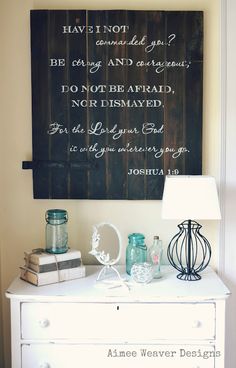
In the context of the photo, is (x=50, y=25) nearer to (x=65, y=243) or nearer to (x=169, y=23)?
(x=169, y=23)

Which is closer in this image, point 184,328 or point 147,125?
point 184,328

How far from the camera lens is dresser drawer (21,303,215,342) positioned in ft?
6.72

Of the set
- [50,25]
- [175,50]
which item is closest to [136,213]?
[175,50]

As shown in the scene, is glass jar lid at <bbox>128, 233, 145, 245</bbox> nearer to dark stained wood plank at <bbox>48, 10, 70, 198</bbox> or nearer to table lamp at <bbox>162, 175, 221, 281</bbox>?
table lamp at <bbox>162, 175, 221, 281</bbox>

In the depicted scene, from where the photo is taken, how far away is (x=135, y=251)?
2.29 meters

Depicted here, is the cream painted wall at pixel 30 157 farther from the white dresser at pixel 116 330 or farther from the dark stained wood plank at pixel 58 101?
the white dresser at pixel 116 330

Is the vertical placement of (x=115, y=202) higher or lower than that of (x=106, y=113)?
lower

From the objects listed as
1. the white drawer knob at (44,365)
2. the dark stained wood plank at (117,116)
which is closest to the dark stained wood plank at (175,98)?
the dark stained wood plank at (117,116)

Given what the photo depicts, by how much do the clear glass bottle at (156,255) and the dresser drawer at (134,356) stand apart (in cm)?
35

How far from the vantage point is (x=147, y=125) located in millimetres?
2404

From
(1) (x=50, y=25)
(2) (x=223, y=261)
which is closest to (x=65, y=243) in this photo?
(2) (x=223, y=261)

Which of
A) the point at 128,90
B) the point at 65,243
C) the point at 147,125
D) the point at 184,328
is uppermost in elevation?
the point at 128,90

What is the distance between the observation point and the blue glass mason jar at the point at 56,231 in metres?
2.31

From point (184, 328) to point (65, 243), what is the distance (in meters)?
0.69
